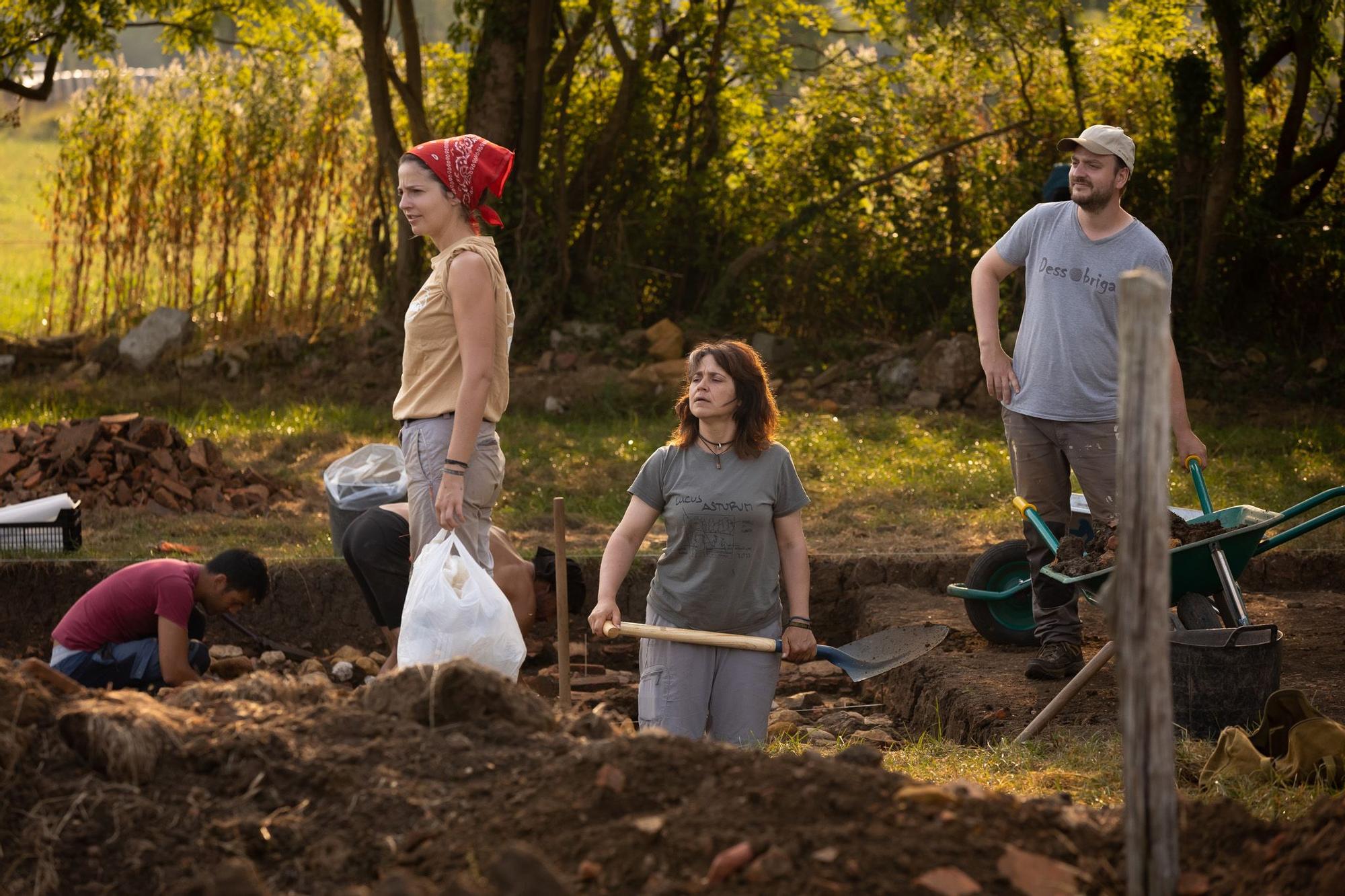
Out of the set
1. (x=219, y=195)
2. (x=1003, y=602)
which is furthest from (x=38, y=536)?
(x=219, y=195)

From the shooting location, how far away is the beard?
Answer: 4965mm

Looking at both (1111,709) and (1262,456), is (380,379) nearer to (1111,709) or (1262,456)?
(1262,456)

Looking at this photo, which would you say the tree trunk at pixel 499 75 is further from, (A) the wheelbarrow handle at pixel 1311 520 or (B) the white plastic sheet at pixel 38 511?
(A) the wheelbarrow handle at pixel 1311 520

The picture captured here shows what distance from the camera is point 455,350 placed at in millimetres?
4469

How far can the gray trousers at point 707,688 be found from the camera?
177 inches

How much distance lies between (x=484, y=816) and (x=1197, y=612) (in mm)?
3071

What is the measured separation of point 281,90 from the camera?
12477 mm

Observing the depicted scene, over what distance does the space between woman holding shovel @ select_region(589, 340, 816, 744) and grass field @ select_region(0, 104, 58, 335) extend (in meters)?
9.74

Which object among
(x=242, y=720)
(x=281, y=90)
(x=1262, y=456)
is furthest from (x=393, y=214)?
(x=242, y=720)

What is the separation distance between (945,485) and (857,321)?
13.7 feet

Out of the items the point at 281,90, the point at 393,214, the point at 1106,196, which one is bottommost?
the point at 1106,196

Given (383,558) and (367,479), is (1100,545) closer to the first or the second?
(383,558)

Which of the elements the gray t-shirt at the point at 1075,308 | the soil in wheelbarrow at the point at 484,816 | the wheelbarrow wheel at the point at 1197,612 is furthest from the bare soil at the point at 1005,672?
the soil in wheelbarrow at the point at 484,816

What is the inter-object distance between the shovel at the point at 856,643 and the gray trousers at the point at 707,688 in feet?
0.14
